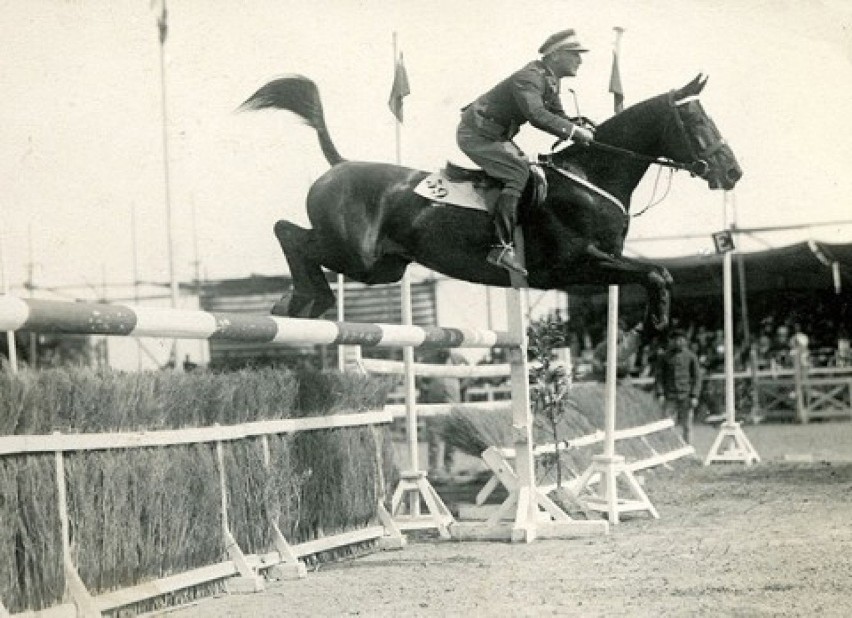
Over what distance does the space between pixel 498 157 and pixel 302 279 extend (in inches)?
49.6

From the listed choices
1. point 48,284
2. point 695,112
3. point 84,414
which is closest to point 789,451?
point 695,112

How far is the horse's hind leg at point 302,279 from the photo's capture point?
6484mm

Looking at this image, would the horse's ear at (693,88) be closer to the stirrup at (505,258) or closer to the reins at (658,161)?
the reins at (658,161)

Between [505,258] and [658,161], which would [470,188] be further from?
[658,161]

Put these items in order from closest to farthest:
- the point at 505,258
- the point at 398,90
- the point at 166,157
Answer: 1. the point at 505,258
2. the point at 398,90
3. the point at 166,157

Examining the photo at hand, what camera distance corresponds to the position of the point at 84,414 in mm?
4508

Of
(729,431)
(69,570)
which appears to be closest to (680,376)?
(729,431)

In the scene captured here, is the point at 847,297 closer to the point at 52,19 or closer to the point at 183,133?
the point at 183,133

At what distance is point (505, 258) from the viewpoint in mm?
6297

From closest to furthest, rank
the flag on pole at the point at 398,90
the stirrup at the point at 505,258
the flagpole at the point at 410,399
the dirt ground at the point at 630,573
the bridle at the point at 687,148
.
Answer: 1. the dirt ground at the point at 630,573
2. the stirrup at the point at 505,258
3. the bridle at the point at 687,148
4. the flagpole at the point at 410,399
5. the flag on pole at the point at 398,90

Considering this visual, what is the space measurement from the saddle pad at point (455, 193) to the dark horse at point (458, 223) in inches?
1.5

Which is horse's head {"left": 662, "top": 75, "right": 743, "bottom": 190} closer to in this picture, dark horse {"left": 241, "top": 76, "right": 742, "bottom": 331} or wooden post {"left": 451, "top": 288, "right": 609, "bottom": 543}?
dark horse {"left": 241, "top": 76, "right": 742, "bottom": 331}

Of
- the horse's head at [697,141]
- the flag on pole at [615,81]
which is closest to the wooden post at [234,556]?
the horse's head at [697,141]

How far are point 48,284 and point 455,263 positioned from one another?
43.9 feet
